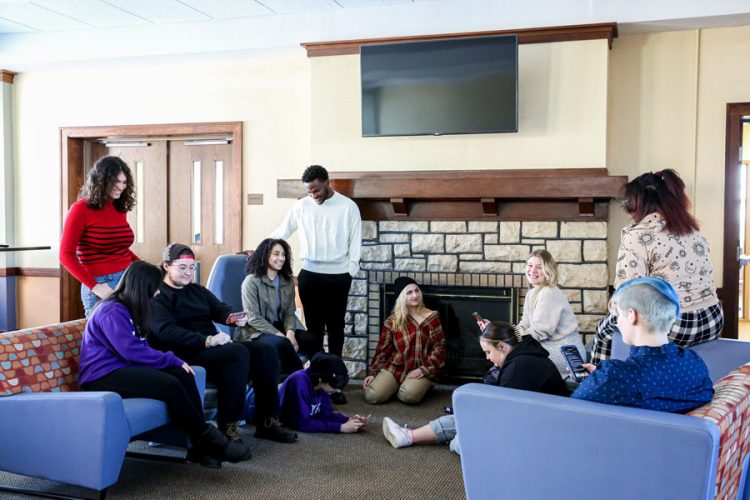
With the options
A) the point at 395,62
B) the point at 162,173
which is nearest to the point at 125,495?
the point at 395,62

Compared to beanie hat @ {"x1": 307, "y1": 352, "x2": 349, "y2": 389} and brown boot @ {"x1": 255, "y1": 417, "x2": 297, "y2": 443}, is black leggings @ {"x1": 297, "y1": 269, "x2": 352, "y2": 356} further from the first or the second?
brown boot @ {"x1": 255, "y1": 417, "x2": 297, "y2": 443}

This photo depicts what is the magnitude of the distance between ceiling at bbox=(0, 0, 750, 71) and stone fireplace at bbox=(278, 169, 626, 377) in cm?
97

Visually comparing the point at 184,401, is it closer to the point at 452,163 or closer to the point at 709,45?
the point at 452,163

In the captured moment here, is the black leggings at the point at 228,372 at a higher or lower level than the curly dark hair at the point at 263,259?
lower

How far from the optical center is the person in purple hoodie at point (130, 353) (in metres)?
3.11

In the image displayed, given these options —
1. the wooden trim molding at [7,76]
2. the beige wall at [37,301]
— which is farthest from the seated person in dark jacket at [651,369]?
the wooden trim molding at [7,76]

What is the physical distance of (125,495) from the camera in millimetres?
3018

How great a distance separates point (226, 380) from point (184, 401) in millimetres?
400

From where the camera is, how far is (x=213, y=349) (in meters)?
3.58

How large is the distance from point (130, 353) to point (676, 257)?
7.64 ft

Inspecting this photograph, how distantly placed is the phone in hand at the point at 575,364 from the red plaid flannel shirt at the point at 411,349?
1098 millimetres

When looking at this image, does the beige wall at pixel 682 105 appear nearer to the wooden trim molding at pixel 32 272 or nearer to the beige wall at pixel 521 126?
the beige wall at pixel 521 126

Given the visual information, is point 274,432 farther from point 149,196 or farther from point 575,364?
point 149,196

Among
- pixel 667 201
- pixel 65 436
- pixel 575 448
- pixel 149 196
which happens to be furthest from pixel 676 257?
pixel 149 196
